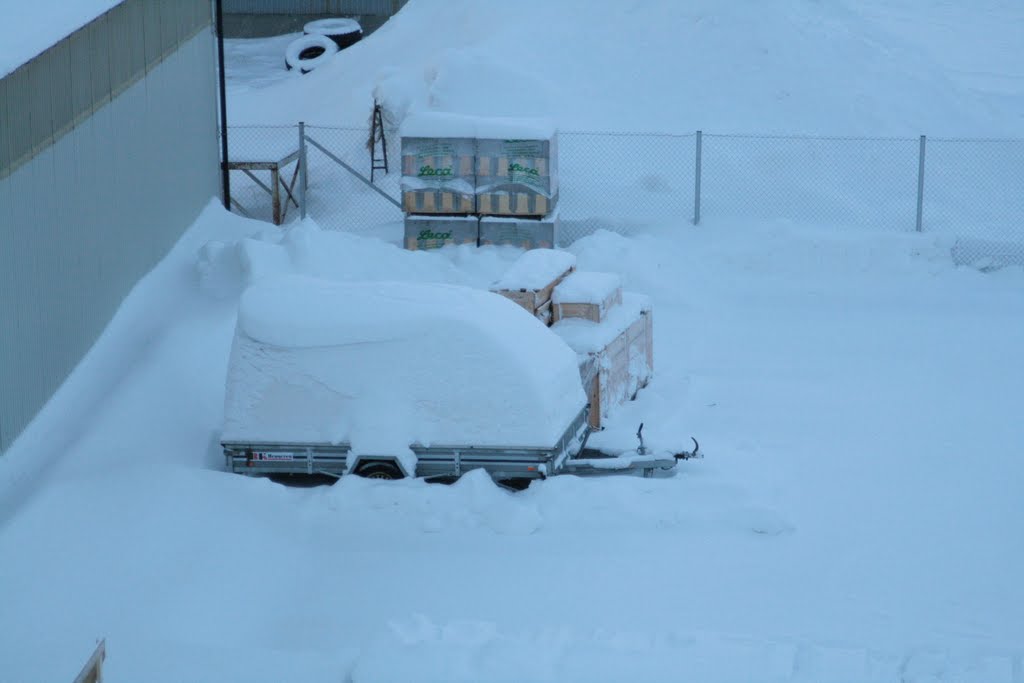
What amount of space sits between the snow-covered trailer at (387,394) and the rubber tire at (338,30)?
86.4 ft

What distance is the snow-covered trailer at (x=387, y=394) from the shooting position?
1239 centimetres

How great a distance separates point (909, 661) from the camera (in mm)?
9188

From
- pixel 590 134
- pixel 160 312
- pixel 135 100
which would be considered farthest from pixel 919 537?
pixel 590 134

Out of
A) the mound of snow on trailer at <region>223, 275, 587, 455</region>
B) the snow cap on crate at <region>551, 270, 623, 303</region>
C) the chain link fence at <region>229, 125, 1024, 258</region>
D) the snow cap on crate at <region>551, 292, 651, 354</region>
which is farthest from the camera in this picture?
the chain link fence at <region>229, 125, 1024, 258</region>

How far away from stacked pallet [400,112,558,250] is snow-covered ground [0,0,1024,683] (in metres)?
0.66

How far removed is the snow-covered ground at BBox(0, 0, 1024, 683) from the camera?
9.54 metres

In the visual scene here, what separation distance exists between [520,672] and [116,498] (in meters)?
4.56

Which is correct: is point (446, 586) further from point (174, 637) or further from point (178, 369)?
point (178, 369)

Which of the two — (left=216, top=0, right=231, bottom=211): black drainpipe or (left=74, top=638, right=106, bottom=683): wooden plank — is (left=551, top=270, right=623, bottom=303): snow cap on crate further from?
(left=216, top=0, right=231, bottom=211): black drainpipe

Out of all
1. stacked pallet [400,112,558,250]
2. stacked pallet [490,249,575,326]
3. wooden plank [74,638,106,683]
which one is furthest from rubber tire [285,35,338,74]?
wooden plank [74,638,106,683]

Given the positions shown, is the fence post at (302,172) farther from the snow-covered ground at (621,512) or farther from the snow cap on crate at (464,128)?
the snow cap on crate at (464,128)

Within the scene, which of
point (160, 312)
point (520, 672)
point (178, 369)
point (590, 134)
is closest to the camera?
point (520, 672)

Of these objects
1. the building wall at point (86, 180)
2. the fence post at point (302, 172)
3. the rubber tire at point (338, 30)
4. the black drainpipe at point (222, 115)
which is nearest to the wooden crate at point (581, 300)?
the building wall at point (86, 180)

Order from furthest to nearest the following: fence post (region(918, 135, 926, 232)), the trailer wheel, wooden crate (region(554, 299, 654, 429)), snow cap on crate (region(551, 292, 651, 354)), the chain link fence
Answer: the chain link fence
fence post (region(918, 135, 926, 232))
snow cap on crate (region(551, 292, 651, 354))
wooden crate (region(554, 299, 654, 429))
the trailer wheel
